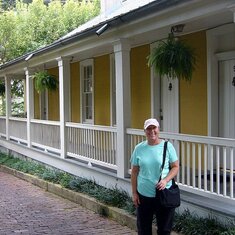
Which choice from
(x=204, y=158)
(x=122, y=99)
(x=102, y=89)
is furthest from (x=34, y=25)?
(x=204, y=158)

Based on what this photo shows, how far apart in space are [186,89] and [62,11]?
798 inches

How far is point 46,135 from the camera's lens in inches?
524

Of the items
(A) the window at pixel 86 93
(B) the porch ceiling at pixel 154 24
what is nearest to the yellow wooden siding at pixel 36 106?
(A) the window at pixel 86 93

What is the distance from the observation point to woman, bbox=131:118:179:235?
5.21 metres

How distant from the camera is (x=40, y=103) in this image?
789 inches

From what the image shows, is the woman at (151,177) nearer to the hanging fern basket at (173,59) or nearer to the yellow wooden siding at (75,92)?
the hanging fern basket at (173,59)

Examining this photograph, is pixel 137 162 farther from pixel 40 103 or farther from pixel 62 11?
pixel 62 11

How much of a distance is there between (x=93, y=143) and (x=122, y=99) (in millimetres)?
1595

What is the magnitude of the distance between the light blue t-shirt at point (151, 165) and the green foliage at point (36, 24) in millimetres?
19957

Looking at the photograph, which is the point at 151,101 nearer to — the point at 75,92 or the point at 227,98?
the point at 227,98

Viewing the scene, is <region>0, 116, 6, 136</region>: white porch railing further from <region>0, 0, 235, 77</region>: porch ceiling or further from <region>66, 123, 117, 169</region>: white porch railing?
<region>66, 123, 117, 169</region>: white porch railing

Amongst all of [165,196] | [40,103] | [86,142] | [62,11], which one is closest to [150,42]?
[86,142]

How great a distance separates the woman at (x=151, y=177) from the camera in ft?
17.1

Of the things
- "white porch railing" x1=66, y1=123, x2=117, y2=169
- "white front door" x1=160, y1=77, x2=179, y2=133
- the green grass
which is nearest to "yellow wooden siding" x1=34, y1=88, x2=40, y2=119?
the green grass
